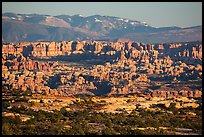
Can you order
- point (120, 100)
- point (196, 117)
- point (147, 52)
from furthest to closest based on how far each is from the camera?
point (147, 52), point (120, 100), point (196, 117)

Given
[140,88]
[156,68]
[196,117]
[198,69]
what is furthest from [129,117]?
[156,68]

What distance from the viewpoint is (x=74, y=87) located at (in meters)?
89.4

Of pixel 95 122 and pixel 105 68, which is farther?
pixel 105 68

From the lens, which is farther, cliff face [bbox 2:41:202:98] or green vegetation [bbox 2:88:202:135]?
cliff face [bbox 2:41:202:98]

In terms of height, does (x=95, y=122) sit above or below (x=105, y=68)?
above

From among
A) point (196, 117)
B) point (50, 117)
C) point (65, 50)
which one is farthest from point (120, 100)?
point (65, 50)

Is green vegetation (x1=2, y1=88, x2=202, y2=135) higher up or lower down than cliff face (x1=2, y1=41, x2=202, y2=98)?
higher up

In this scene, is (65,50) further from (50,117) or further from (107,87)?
(50,117)

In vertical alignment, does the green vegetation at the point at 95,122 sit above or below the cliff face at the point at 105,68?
above

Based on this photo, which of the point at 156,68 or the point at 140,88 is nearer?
the point at 140,88

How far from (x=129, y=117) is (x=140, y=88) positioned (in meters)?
57.9

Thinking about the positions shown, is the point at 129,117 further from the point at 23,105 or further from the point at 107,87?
the point at 107,87

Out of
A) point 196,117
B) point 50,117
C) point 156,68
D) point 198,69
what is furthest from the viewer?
point 156,68

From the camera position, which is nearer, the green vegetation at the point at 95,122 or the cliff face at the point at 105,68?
the green vegetation at the point at 95,122
